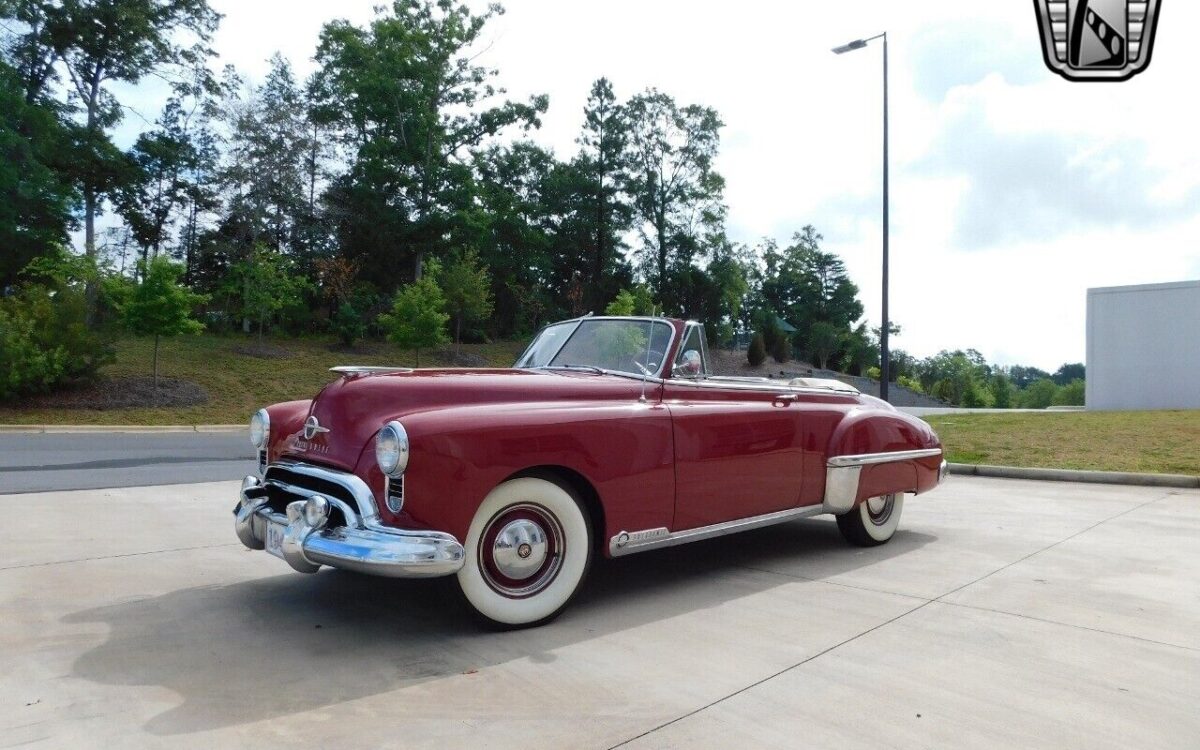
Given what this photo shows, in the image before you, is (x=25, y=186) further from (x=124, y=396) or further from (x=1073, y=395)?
(x=1073, y=395)

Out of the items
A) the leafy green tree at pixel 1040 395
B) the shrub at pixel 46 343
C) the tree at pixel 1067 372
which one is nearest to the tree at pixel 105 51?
the shrub at pixel 46 343

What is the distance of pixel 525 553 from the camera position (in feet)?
12.5

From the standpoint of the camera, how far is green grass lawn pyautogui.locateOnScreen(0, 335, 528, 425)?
17422 mm

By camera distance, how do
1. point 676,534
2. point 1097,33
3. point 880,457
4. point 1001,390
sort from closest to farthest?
1. point 1097,33
2. point 676,534
3. point 880,457
4. point 1001,390

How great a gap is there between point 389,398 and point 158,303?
18.4m

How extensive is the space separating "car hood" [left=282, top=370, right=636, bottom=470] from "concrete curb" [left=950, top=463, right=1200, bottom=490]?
7831 mm

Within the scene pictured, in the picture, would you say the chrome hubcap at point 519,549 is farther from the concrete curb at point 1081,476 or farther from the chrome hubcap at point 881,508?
the concrete curb at point 1081,476

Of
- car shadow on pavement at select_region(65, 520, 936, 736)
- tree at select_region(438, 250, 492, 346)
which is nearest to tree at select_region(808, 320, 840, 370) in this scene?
tree at select_region(438, 250, 492, 346)

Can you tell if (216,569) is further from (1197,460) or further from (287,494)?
(1197,460)

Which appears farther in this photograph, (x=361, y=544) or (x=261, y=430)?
(x=261, y=430)

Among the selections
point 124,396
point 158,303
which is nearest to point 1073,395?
point 158,303

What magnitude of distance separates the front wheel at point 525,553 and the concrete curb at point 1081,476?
8054mm

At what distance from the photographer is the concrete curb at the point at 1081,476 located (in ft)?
30.0

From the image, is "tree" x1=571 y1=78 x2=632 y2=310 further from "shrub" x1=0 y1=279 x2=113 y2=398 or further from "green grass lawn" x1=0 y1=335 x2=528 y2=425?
"shrub" x1=0 y1=279 x2=113 y2=398
